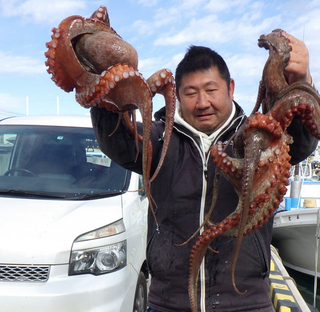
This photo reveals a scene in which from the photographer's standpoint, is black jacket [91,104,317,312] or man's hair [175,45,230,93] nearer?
black jacket [91,104,317,312]

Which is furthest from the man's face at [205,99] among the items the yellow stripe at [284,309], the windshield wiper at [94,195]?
the yellow stripe at [284,309]

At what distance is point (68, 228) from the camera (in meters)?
3.19

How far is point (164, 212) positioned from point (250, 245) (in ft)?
1.74

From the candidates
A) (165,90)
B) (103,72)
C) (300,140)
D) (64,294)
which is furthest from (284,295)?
(103,72)

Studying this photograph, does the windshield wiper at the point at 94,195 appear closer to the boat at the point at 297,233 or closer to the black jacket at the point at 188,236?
the black jacket at the point at 188,236

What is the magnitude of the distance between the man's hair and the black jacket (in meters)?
0.27

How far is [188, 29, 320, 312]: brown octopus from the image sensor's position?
1628 mm

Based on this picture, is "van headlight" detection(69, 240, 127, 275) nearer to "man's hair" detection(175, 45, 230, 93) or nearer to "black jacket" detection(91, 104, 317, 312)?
"black jacket" detection(91, 104, 317, 312)

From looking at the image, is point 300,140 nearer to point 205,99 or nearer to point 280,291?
point 205,99

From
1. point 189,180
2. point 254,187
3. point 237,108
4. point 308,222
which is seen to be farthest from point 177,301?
point 308,222

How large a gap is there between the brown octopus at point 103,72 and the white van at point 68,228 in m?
1.22

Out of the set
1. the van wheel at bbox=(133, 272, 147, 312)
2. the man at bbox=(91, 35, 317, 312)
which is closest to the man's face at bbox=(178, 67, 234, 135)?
the man at bbox=(91, 35, 317, 312)

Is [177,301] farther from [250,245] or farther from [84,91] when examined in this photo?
[84,91]

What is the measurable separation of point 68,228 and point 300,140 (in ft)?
6.53
